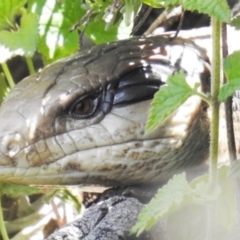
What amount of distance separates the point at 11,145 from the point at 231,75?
2.03 feet

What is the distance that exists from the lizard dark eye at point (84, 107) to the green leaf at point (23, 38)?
40 cm

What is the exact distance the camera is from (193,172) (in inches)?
78.2

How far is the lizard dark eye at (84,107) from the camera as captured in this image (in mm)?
1864

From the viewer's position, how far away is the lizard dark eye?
6.12 feet

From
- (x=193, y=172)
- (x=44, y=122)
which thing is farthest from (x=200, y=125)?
(x=44, y=122)

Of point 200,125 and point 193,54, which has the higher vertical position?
point 193,54

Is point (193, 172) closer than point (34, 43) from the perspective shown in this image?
Yes

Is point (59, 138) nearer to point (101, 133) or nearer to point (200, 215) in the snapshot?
point (101, 133)

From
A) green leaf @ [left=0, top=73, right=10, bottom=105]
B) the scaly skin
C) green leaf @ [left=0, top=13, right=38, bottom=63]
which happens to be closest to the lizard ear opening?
the scaly skin

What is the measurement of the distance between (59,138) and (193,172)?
0.38 meters

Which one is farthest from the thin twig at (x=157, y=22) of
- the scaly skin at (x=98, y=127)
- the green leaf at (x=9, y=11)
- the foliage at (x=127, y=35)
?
the scaly skin at (x=98, y=127)

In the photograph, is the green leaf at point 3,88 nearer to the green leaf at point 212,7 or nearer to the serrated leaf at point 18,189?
the serrated leaf at point 18,189

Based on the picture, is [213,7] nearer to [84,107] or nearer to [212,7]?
[212,7]

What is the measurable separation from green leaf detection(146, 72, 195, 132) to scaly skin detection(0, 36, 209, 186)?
0.47 metres
